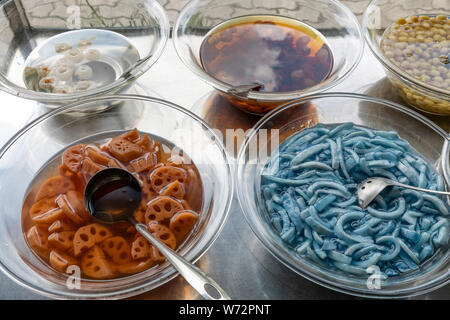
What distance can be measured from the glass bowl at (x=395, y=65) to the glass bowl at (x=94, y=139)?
709 mm

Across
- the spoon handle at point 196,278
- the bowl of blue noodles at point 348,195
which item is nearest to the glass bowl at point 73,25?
the bowl of blue noodles at point 348,195

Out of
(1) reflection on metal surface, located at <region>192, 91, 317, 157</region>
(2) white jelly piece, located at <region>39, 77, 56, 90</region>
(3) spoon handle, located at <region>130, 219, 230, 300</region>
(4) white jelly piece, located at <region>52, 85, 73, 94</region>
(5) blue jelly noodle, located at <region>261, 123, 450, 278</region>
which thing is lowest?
(3) spoon handle, located at <region>130, 219, 230, 300</region>

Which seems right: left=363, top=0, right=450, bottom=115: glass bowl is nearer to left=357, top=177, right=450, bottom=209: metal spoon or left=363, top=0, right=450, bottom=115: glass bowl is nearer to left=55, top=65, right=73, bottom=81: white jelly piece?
left=357, top=177, right=450, bottom=209: metal spoon

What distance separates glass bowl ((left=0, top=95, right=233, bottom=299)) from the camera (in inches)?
44.3

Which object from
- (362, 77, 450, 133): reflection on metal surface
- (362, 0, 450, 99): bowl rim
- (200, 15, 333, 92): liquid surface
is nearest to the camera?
(362, 0, 450, 99): bowl rim

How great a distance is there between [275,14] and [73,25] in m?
0.87

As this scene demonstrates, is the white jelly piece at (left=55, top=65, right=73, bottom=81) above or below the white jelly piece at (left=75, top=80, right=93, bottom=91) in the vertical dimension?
above

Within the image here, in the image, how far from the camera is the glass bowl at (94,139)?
1.12 m

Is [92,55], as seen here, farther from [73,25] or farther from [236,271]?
[236,271]

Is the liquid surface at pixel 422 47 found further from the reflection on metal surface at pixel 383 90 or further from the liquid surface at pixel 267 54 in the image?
the liquid surface at pixel 267 54

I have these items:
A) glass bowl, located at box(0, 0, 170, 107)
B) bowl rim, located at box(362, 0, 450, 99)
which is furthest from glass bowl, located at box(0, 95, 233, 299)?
bowl rim, located at box(362, 0, 450, 99)

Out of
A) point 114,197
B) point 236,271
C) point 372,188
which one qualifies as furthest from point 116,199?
point 372,188

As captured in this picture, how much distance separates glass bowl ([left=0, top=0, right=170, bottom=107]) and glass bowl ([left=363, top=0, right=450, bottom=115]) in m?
0.79
